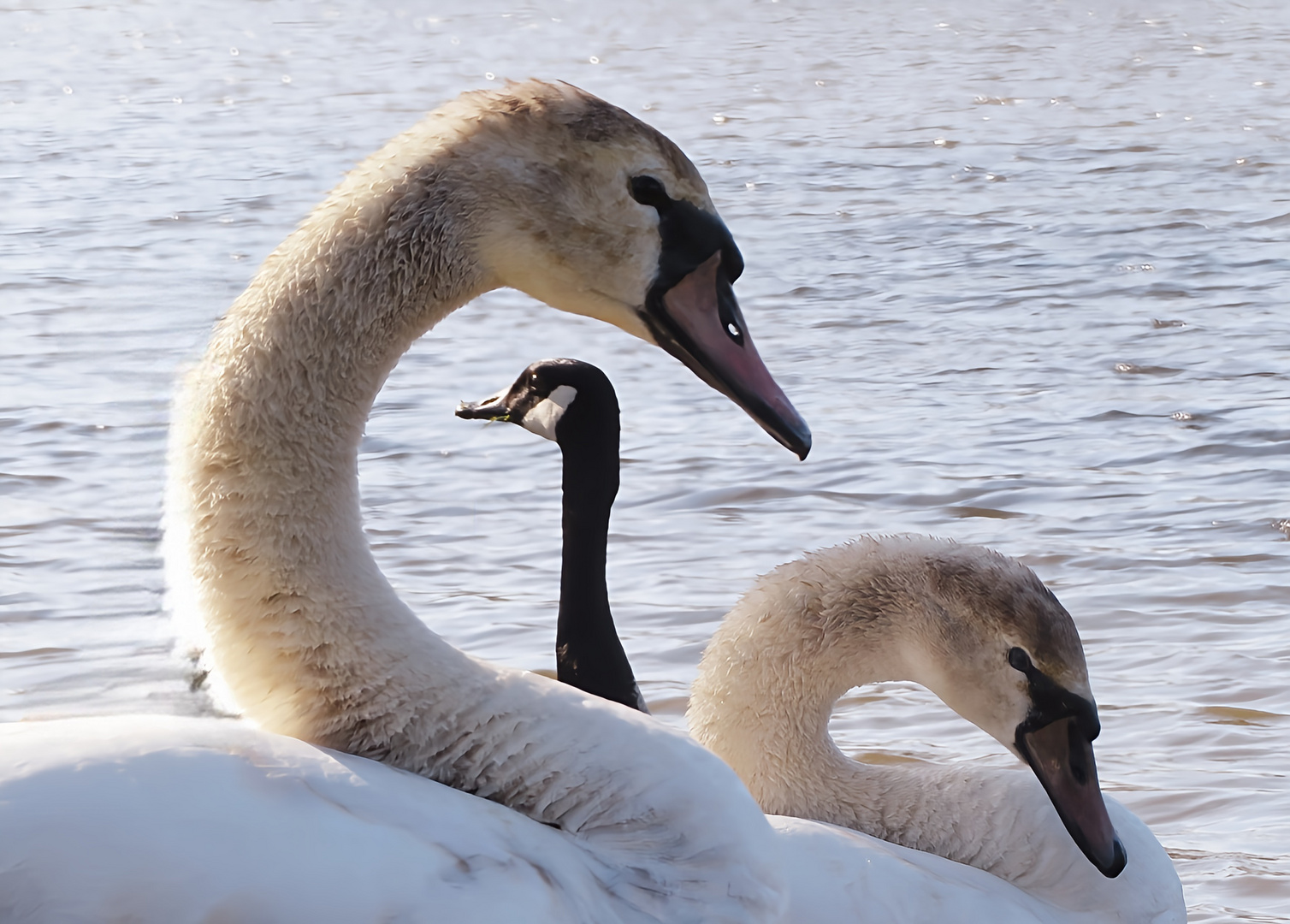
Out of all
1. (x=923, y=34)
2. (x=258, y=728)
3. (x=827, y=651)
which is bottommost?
(x=923, y=34)

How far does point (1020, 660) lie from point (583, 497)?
1.12 metres

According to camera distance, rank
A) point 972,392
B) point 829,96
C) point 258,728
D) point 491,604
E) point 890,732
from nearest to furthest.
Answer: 1. point 258,728
2. point 890,732
3. point 491,604
4. point 972,392
5. point 829,96

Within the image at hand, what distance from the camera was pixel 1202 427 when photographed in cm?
670

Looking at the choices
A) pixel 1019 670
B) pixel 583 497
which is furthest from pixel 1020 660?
pixel 583 497

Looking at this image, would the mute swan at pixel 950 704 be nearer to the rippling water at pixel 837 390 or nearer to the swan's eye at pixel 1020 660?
the swan's eye at pixel 1020 660

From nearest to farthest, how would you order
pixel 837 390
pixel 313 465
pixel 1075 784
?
pixel 313 465, pixel 1075 784, pixel 837 390

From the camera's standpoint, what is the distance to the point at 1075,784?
129 inches

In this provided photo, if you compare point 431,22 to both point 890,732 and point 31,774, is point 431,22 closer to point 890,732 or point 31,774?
point 890,732

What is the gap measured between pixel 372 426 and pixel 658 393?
1111 millimetres

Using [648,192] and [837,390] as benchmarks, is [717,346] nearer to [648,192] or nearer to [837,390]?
[648,192]

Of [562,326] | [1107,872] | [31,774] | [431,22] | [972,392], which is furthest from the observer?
[431,22]

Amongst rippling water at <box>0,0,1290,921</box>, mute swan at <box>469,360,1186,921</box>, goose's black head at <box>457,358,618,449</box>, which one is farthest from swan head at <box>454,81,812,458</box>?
goose's black head at <box>457,358,618,449</box>

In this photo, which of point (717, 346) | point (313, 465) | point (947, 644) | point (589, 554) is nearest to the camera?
point (313, 465)

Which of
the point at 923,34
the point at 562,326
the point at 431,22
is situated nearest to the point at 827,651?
the point at 562,326
